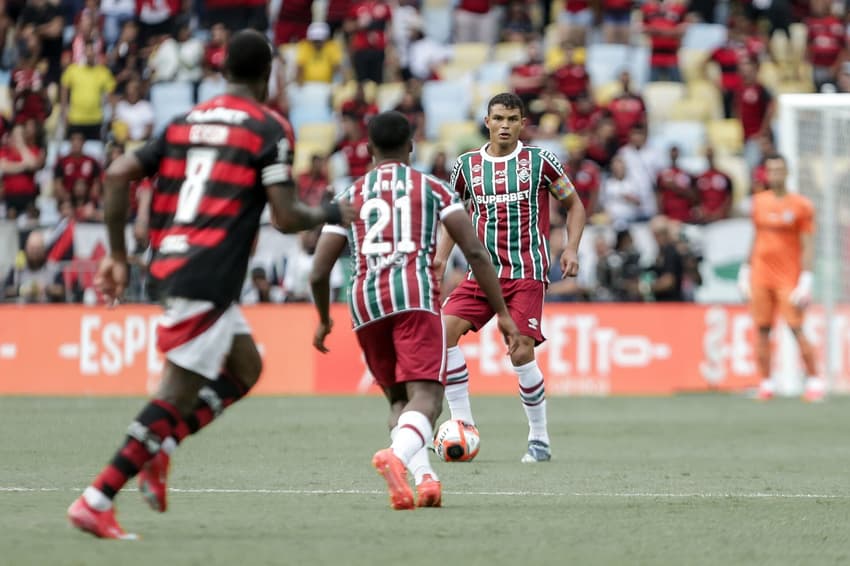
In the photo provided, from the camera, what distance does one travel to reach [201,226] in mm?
6523

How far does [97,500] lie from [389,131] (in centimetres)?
237

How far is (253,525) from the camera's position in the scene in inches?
271

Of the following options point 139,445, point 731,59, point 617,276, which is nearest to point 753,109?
point 731,59

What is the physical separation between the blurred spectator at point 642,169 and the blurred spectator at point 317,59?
5.27 meters

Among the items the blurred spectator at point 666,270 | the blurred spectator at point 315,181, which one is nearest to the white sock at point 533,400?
the blurred spectator at point 666,270

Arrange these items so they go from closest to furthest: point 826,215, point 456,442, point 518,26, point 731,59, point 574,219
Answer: point 456,442, point 574,219, point 826,215, point 731,59, point 518,26

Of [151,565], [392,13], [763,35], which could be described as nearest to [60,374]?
[392,13]

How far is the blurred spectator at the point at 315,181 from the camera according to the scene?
21.8 m

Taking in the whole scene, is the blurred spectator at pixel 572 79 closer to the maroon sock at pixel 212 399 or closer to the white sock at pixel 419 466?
the white sock at pixel 419 466

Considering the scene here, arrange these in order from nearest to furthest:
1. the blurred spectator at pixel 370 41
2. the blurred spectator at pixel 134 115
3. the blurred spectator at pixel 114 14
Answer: the blurred spectator at pixel 134 115, the blurred spectator at pixel 370 41, the blurred spectator at pixel 114 14

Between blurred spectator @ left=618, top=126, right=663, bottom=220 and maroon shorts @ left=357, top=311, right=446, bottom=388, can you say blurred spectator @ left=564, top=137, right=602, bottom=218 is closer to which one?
blurred spectator @ left=618, top=126, right=663, bottom=220

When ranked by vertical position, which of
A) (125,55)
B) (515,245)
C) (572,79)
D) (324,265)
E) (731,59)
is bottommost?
(515,245)

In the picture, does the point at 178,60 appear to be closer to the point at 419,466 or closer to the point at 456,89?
the point at 456,89

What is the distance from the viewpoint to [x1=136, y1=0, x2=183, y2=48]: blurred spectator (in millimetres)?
25953
